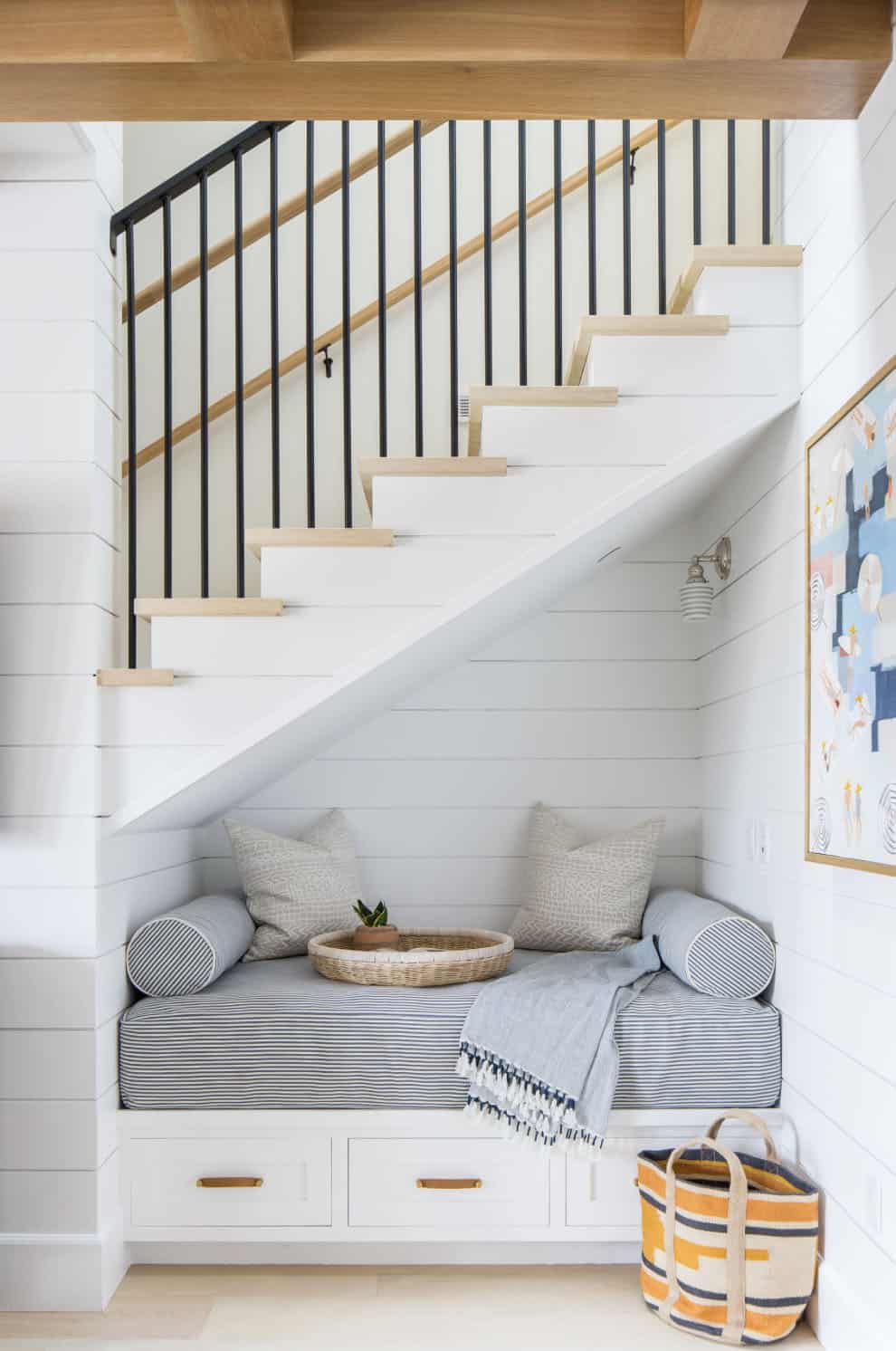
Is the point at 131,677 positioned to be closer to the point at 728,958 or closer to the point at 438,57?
the point at 438,57

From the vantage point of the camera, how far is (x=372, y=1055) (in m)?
2.76

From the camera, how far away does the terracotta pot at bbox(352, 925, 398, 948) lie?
10.2ft

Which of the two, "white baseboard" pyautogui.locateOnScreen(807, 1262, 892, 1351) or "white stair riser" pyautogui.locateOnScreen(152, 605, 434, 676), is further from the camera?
"white stair riser" pyautogui.locateOnScreen(152, 605, 434, 676)

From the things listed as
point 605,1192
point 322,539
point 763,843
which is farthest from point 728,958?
point 322,539

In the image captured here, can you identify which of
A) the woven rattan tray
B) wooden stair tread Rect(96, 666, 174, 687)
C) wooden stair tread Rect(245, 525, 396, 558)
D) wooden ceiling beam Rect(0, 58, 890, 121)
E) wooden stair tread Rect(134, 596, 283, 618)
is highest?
wooden ceiling beam Rect(0, 58, 890, 121)

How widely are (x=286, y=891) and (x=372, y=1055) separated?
0.75 m

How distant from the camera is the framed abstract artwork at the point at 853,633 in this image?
6.56ft

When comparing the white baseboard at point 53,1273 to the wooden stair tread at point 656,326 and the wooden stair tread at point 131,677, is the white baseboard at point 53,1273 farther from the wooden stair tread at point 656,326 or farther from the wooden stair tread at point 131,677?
the wooden stair tread at point 656,326

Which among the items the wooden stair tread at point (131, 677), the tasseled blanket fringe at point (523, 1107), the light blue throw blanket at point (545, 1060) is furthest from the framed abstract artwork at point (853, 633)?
the wooden stair tread at point (131, 677)

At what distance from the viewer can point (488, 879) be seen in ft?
12.3

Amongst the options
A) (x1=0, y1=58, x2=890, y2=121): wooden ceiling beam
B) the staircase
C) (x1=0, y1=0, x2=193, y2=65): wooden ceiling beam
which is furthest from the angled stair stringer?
(x1=0, y1=0, x2=193, y2=65): wooden ceiling beam

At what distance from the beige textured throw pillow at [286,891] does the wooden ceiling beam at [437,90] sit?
6.41ft

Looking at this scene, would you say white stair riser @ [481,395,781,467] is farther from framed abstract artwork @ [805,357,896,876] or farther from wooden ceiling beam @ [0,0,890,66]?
wooden ceiling beam @ [0,0,890,66]

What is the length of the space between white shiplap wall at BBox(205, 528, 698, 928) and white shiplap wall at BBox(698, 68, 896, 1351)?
44cm
